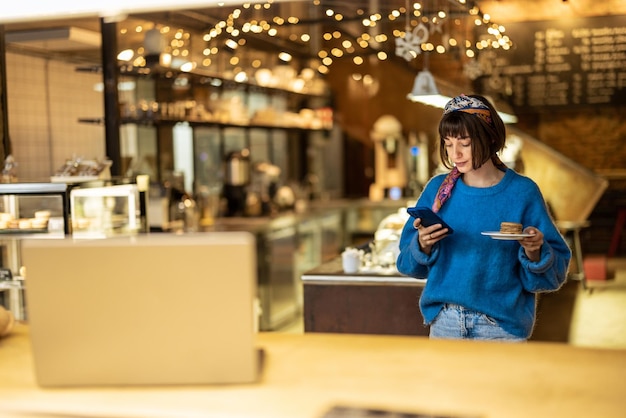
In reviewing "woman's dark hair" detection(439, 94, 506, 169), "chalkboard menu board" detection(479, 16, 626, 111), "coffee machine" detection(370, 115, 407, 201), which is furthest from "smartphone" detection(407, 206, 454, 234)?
"coffee machine" detection(370, 115, 407, 201)

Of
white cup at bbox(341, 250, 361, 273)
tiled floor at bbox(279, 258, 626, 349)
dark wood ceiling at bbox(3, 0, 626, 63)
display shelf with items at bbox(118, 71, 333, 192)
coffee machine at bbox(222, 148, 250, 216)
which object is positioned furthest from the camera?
coffee machine at bbox(222, 148, 250, 216)

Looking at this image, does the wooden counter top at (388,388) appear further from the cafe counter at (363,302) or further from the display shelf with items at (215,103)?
the display shelf with items at (215,103)

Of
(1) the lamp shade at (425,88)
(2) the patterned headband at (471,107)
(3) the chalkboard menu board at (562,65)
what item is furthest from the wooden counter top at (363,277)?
(3) the chalkboard menu board at (562,65)

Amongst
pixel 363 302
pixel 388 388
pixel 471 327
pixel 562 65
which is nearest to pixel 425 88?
pixel 363 302

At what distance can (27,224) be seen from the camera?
4777 millimetres

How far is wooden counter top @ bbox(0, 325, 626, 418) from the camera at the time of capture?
1.79m

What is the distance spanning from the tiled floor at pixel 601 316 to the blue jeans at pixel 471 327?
122 inches

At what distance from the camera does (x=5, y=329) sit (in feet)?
8.25

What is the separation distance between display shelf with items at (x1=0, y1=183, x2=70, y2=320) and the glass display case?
12 centimetres

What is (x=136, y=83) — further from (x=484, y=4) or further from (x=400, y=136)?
(x=400, y=136)

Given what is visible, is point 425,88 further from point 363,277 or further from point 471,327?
point 471,327

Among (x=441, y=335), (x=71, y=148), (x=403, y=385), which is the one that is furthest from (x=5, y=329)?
(x=71, y=148)

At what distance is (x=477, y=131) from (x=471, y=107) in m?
0.09

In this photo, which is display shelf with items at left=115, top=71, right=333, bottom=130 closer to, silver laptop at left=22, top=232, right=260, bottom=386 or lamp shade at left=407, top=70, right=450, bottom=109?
lamp shade at left=407, top=70, right=450, bottom=109
